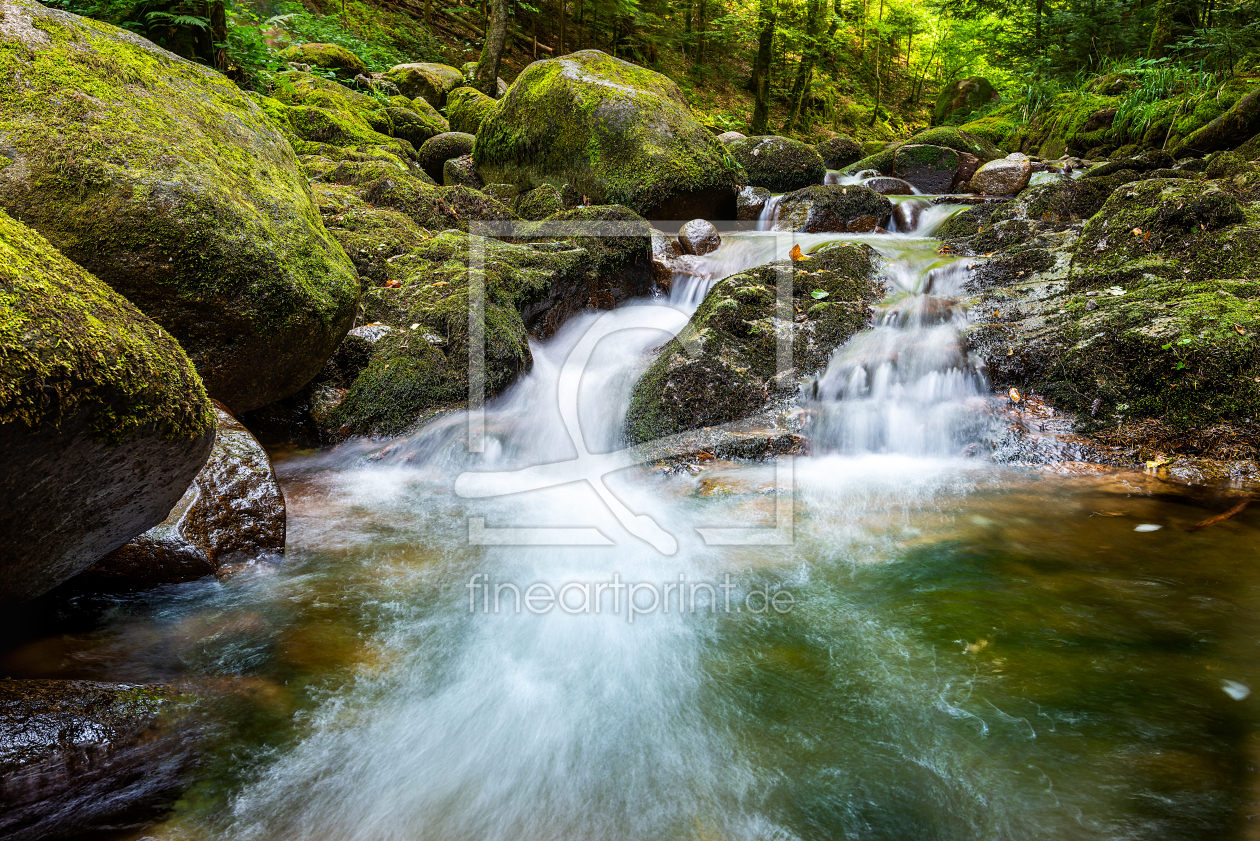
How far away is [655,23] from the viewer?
2066 centimetres

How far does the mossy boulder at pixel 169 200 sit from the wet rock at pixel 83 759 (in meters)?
2.27

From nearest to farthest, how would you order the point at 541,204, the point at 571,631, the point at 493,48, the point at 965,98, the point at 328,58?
1. the point at 571,631
2. the point at 541,204
3. the point at 328,58
4. the point at 493,48
5. the point at 965,98

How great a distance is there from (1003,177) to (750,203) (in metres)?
4.67

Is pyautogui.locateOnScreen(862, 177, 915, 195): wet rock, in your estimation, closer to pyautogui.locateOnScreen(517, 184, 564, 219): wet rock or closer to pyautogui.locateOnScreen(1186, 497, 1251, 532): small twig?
pyautogui.locateOnScreen(517, 184, 564, 219): wet rock

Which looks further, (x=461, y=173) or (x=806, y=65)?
(x=806, y=65)

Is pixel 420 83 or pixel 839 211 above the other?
pixel 420 83

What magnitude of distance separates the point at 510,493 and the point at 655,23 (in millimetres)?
21062

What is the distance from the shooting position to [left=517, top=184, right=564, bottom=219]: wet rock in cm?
819

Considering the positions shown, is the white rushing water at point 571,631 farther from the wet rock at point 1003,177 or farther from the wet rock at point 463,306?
the wet rock at point 1003,177

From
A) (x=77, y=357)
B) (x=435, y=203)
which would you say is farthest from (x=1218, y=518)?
(x=435, y=203)

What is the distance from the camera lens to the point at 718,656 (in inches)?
110
